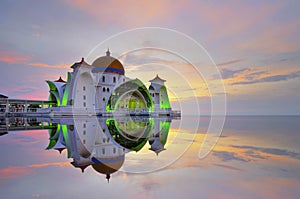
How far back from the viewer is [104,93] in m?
42.5

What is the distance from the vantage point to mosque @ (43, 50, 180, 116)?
3694 centimetres

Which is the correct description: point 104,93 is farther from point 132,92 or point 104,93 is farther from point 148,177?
point 148,177

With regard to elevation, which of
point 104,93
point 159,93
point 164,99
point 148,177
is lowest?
point 148,177

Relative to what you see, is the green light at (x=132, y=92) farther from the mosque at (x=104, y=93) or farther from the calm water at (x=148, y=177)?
the calm water at (x=148, y=177)

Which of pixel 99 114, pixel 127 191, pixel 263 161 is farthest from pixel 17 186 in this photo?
pixel 99 114

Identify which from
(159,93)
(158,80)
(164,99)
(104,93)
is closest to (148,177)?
(104,93)

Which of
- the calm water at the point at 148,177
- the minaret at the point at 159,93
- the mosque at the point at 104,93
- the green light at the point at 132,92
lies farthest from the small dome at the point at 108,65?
the calm water at the point at 148,177

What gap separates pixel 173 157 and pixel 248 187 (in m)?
3.11

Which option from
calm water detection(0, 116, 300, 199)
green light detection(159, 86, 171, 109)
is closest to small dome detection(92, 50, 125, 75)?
green light detection(159, 86, 171, 109)

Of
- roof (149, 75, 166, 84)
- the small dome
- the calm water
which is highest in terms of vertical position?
the small dome

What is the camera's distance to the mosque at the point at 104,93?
121ft

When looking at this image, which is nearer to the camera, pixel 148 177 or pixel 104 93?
pixel 148 177

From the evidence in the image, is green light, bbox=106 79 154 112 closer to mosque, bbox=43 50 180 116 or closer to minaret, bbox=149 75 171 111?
mosque, bbox=43 50 180 116

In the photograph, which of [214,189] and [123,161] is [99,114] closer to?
[123,161]
